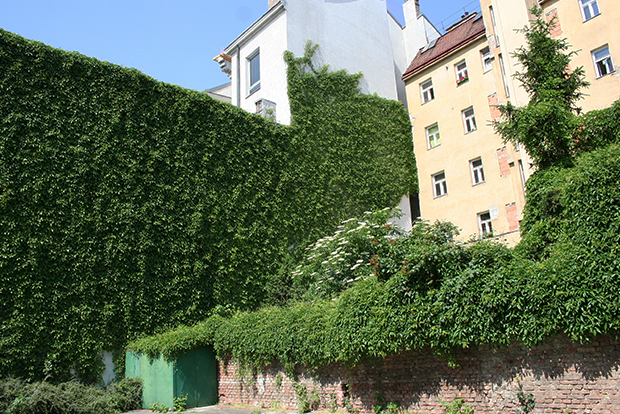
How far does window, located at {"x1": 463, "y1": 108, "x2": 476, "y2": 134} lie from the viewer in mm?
20609

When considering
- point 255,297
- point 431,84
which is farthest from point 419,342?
point 431,84

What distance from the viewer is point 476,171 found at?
791 inches

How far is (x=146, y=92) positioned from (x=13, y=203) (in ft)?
19.7

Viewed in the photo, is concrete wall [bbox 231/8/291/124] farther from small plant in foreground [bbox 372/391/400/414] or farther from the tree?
small plant in foreground [bbox 372/391/400/414]

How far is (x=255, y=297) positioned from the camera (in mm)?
17750

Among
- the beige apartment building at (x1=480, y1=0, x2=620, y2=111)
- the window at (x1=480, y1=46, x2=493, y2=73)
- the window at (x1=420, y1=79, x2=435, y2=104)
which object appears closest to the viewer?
Answer: the beige apartment building at (x1=480, y1=0, x2=620, y2=111)

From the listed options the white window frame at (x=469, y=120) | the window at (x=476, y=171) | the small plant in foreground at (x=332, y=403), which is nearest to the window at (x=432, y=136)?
the white window frame at (x=469, y=120)

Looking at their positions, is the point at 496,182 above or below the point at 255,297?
above

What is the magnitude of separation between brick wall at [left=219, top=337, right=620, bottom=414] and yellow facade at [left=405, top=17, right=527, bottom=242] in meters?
9.39

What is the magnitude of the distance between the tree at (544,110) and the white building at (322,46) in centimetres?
1093

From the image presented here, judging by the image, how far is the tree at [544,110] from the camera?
11.6 meters

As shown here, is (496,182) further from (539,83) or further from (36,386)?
(36,386)

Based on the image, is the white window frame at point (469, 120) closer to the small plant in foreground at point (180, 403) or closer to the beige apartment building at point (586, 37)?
the beige apartment building at point (586, 37)

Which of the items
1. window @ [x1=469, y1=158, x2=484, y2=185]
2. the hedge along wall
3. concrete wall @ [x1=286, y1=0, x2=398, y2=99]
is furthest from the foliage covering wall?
concrete wall @ [x1=286, y1=0, x2=398, y2=99]
